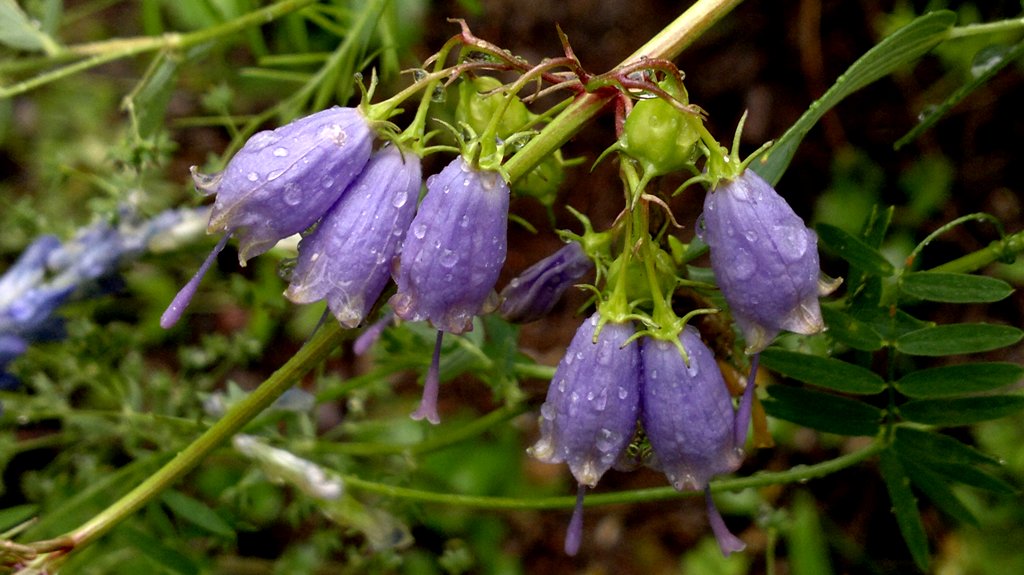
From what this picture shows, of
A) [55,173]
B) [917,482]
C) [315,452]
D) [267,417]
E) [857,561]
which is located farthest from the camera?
[857,561]

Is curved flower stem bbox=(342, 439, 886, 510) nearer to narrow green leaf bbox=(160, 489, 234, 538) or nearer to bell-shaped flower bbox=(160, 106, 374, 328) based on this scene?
narrow green leaf bbox=(160, 489, 234, 538)

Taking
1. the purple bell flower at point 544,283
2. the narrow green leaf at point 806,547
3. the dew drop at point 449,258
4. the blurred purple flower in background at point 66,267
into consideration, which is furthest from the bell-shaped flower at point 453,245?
the narrow green leaf at point 806,547

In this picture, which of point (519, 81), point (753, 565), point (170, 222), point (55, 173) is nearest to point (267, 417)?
Answer: point (170, 222)

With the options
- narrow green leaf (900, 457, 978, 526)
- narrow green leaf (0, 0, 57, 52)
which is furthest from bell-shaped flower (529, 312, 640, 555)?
narrow green leaf (0, 0, 57, 52)

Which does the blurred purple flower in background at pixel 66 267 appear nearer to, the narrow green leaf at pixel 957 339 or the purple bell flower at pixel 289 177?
the purple bell flower at pixel 289 177

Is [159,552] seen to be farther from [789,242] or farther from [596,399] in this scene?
[789,242]

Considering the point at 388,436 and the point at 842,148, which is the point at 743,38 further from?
the point at 388,436

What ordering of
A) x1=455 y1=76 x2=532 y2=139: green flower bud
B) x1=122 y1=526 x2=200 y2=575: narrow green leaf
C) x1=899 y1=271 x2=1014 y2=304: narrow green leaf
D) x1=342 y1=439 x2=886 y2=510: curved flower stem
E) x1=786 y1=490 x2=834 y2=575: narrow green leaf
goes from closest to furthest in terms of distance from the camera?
x1=455 y1=76 x2=532 y2=139: green flower bud
x1=899 y1=271 x2=1014 y2=304: narrow green leaf
x1=342 y1=439 x2=886 y2=510: curved flower stem
x1=122 y1=526 x2=200 y2=575: narrow green leaf
x1=786 y1=490 x2=834 y2=575: narrow green leaf
